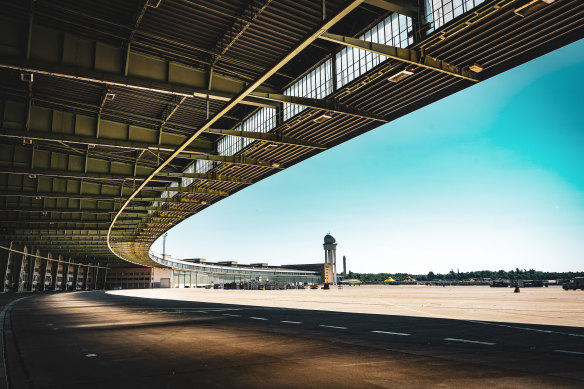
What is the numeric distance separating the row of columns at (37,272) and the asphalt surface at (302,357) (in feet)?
184

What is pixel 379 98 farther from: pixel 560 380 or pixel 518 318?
pixel 560 380

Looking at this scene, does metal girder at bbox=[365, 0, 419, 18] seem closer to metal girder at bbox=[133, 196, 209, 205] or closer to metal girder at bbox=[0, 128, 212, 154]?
metal girder at bbox=[0, 128, 212, 154]

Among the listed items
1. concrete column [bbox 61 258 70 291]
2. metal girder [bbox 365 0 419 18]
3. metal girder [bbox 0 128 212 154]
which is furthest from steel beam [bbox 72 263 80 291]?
metal girder [bbox 365 0 419 18]

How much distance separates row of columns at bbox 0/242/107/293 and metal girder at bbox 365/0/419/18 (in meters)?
60.0

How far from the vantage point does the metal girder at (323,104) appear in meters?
19.5

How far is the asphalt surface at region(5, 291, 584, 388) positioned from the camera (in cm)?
586

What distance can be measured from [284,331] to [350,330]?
2.02m

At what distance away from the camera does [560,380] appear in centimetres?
563

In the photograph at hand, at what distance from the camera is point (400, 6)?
14.8 meters

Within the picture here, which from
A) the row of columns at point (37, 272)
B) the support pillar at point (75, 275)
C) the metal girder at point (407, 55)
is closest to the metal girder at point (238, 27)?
the metal girder at point (407, 55)

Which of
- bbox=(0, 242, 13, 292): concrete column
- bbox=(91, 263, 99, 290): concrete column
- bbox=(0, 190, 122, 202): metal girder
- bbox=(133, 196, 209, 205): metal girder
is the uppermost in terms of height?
bbox=(133, 196, 209, 205): metal girder

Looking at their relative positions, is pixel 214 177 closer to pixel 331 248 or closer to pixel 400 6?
pixel 400 6

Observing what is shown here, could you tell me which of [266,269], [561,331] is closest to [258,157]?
[561,331]

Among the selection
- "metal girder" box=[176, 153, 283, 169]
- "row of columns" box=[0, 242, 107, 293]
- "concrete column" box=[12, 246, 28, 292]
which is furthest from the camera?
"concrete column" box=[12, 246, 28, 292]
